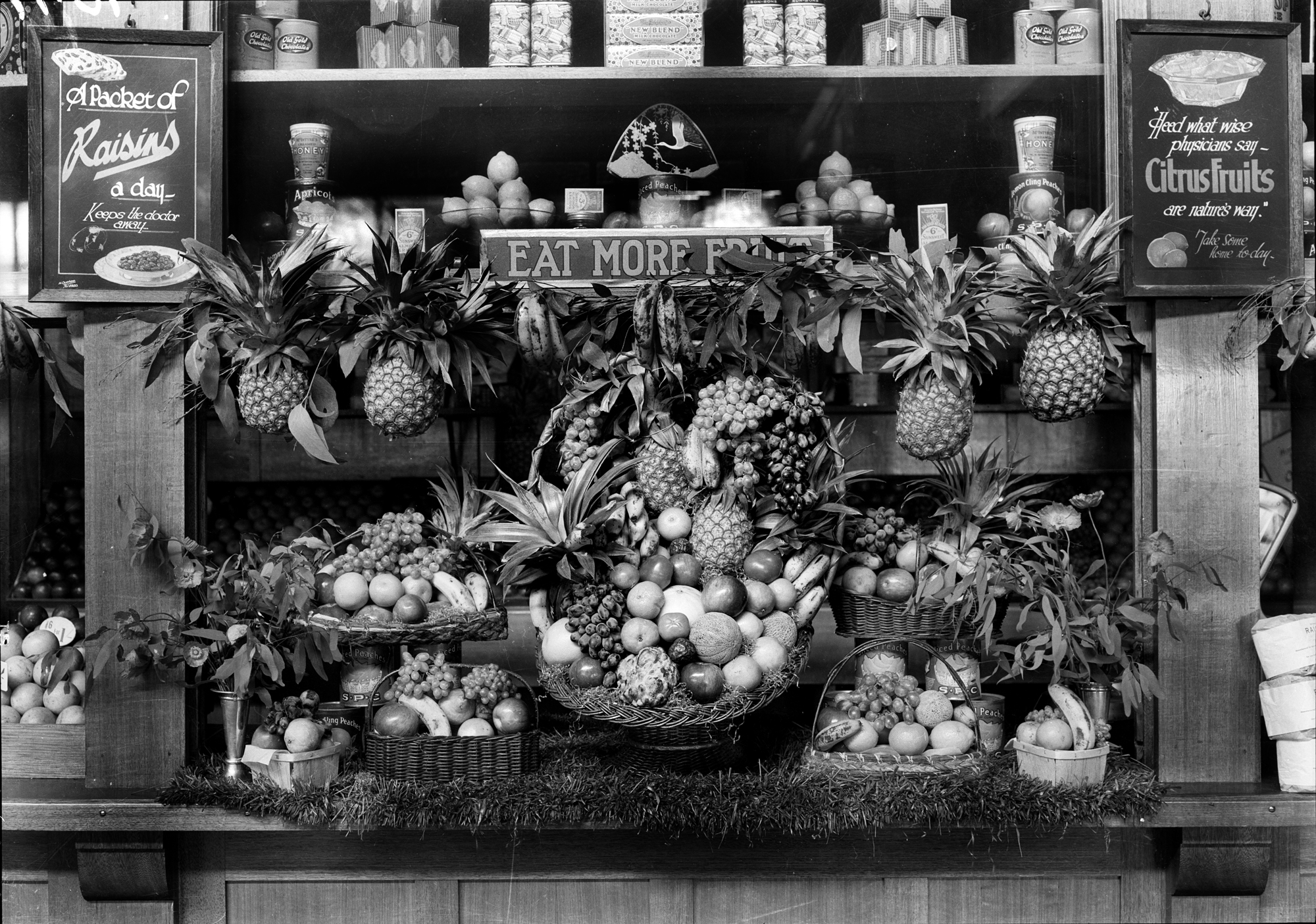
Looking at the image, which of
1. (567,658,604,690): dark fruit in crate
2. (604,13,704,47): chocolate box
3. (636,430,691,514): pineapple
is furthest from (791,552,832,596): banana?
(604,13,704,47): chocolate box

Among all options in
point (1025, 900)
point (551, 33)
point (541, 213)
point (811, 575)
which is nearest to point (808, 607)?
point (811, 575)

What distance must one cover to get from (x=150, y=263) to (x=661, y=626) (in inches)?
81.5

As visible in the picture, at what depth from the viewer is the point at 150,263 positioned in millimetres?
3727

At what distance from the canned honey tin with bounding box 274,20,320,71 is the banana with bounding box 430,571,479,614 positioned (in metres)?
1.88

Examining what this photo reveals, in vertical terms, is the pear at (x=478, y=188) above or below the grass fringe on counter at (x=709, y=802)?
above

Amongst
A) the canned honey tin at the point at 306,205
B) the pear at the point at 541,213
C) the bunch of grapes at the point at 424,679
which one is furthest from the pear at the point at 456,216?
the bunch of grapes at the point at 424,679

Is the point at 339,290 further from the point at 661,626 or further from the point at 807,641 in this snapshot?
the point at 807,641

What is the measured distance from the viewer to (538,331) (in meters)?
3.72

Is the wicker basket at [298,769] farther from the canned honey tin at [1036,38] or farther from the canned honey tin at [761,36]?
the canned honey tin at [1036,38]

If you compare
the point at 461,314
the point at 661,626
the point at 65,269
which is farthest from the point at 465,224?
the point at 661,626

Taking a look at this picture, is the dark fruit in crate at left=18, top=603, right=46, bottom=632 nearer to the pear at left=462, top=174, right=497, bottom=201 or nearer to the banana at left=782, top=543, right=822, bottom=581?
the pear at left=462, top=174, right=497, bottom=201

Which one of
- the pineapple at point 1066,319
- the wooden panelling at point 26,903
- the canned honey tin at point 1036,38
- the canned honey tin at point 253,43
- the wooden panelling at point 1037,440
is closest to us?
the pineapple at point 1066,319

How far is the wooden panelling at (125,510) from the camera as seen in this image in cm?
376

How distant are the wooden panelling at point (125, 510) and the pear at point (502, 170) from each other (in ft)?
4.26
